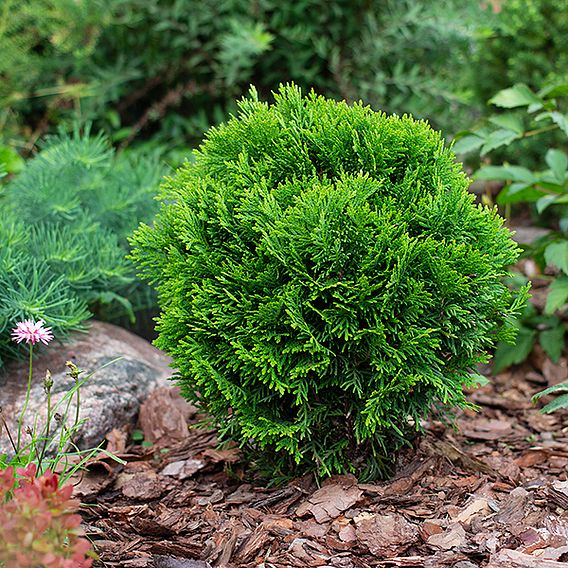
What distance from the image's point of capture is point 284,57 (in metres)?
6.00

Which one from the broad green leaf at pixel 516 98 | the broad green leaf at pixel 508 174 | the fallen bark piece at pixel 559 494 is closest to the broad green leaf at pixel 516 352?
the broad green leaf at pixel 508 174

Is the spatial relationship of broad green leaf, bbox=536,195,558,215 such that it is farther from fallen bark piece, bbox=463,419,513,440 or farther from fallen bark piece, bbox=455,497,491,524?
fallen bark piece, bbox=455,497,491,524

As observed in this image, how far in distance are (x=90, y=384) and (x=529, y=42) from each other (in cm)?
394

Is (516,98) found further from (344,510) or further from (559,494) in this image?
(344,510)

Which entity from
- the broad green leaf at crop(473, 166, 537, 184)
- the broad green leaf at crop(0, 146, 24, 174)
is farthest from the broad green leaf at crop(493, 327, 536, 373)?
the broad green leaf at crop(0, 146, 24, 174)

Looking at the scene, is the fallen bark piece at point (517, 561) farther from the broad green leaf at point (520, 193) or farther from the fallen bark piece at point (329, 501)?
the broad green leaf at point (520, 193)

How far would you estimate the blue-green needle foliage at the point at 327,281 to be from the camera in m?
2.39

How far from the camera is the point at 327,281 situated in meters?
2.39

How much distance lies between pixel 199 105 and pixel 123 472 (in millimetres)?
3904

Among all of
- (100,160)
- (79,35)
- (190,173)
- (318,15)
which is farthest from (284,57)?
(190,173)

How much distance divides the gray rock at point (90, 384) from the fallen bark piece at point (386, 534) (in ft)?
3.85

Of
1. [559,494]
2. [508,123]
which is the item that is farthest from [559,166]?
[559,494]

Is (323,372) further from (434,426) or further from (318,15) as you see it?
(318,15)

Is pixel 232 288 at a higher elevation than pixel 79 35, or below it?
below
